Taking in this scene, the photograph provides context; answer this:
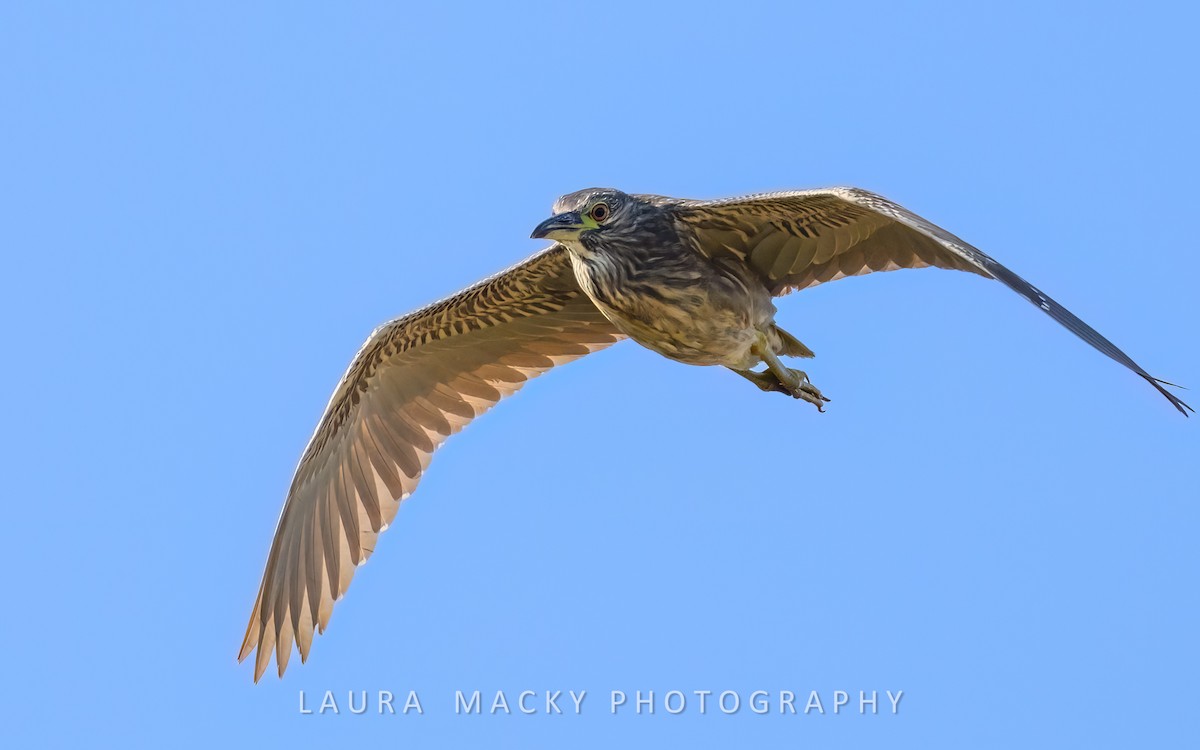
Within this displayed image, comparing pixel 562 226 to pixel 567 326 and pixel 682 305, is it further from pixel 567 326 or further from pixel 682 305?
pixel 567 326

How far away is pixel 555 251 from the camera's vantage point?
10.6m

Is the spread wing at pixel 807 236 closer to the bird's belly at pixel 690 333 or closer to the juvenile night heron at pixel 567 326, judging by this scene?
the juvenile night heron at pixel 567 326

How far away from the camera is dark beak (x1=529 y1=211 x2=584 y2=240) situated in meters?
9.49

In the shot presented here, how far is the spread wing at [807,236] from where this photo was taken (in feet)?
32.1

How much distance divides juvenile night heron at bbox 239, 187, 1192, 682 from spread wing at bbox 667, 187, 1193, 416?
11mm

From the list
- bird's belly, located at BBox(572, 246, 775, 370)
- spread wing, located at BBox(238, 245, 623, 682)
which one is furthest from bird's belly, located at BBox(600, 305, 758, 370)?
spread wing, located at BBox(238, 245, 623, 682)

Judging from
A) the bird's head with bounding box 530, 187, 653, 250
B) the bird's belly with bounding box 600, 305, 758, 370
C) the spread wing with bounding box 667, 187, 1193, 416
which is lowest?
the bird's belly with bounding box 600, 305, 758, 370

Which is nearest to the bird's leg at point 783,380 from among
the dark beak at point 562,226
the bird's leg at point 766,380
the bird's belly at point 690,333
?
the bird's leg at point 766,380

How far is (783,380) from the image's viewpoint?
10.8m

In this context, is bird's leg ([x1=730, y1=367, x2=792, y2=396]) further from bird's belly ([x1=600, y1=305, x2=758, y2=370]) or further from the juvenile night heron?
bird's belly ([x1=600, y1=305, x2=758, y2=370])

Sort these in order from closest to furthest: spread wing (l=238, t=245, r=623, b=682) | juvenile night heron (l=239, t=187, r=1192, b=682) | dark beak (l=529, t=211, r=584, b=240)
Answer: dark beak (l=529, t=211, r=584, b=240) → juvenile night heron (l=239, t=187, r=1192, b=682) → spread wing (l=238, t=245, r=623, b=682)

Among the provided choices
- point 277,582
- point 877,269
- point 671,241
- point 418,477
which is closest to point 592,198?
point 671,241

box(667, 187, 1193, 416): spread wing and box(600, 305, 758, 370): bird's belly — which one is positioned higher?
box(667, 187, 1193, 416): spread wing

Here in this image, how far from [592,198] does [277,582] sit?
3.99 metres
